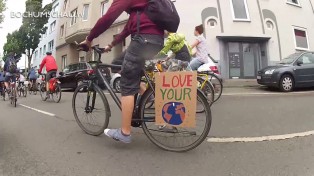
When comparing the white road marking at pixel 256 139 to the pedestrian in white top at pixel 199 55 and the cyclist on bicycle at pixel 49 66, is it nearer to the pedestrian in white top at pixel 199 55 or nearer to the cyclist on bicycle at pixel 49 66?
the pedestrian in white top at pixel 199 55

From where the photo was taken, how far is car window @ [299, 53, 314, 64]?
13.4 m

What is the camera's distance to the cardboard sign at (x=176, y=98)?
344 cm

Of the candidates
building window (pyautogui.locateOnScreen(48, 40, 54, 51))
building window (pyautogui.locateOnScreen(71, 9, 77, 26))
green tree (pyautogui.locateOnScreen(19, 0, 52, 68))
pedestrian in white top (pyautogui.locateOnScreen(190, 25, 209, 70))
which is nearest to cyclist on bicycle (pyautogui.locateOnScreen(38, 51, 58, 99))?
pedestrian in white top (pyautogui.locateOnScreen(190, 25, 209, 70))

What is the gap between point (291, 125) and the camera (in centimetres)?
490

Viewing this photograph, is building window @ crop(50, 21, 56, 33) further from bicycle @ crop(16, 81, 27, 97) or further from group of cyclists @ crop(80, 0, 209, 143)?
group of cyclists @ crop(80, 0, 209, 143)

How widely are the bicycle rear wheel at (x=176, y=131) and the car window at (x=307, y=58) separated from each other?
11313 mm

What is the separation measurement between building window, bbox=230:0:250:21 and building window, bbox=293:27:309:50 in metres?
3.91

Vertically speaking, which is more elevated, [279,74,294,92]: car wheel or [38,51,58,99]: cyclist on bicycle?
[38,51,58,99]: cyclist on bicycle

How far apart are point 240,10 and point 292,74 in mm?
10444

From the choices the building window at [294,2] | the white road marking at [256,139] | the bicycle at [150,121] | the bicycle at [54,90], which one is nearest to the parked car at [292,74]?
the bicycle at [54,90]

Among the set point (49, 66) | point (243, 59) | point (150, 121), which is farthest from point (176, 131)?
point (243, 59)

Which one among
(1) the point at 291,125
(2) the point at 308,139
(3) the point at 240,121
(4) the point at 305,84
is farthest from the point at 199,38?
(4) the point at 305,84

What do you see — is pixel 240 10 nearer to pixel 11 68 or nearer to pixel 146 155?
pixel 11 68

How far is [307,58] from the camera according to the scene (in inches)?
531
